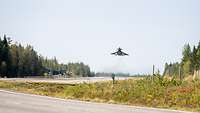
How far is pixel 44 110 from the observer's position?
17.5m

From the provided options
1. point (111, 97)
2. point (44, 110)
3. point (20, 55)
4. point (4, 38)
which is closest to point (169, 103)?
point (111, 97)

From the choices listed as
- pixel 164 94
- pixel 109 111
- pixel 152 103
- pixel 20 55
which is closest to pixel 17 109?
pixel 109 111

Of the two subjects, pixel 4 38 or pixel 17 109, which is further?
pixel 4 38

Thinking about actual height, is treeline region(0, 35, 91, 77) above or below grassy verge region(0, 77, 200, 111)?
above

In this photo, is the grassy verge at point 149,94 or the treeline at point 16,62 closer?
the grassy verge at point 149,94

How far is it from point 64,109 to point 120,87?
39.0 ft

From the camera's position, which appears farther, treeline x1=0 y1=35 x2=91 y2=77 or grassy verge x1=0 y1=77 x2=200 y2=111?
treeline x1=0 y1=35 x2=91 y2=77

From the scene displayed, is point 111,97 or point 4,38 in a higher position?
point 4,38

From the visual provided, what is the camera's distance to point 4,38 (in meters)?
113

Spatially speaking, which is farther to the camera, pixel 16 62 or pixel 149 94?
pixel 16 62

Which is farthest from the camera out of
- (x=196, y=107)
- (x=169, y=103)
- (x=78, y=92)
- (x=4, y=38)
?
(x=4, y=38)

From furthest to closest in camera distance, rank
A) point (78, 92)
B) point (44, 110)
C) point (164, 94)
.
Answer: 1. point (78, 92)
2. point (164, 94)
3. point (44, 110)

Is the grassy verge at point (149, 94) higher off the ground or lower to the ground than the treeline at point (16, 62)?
lower

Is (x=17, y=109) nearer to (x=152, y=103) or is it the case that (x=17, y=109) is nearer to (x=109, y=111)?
(x=109, y=111)
